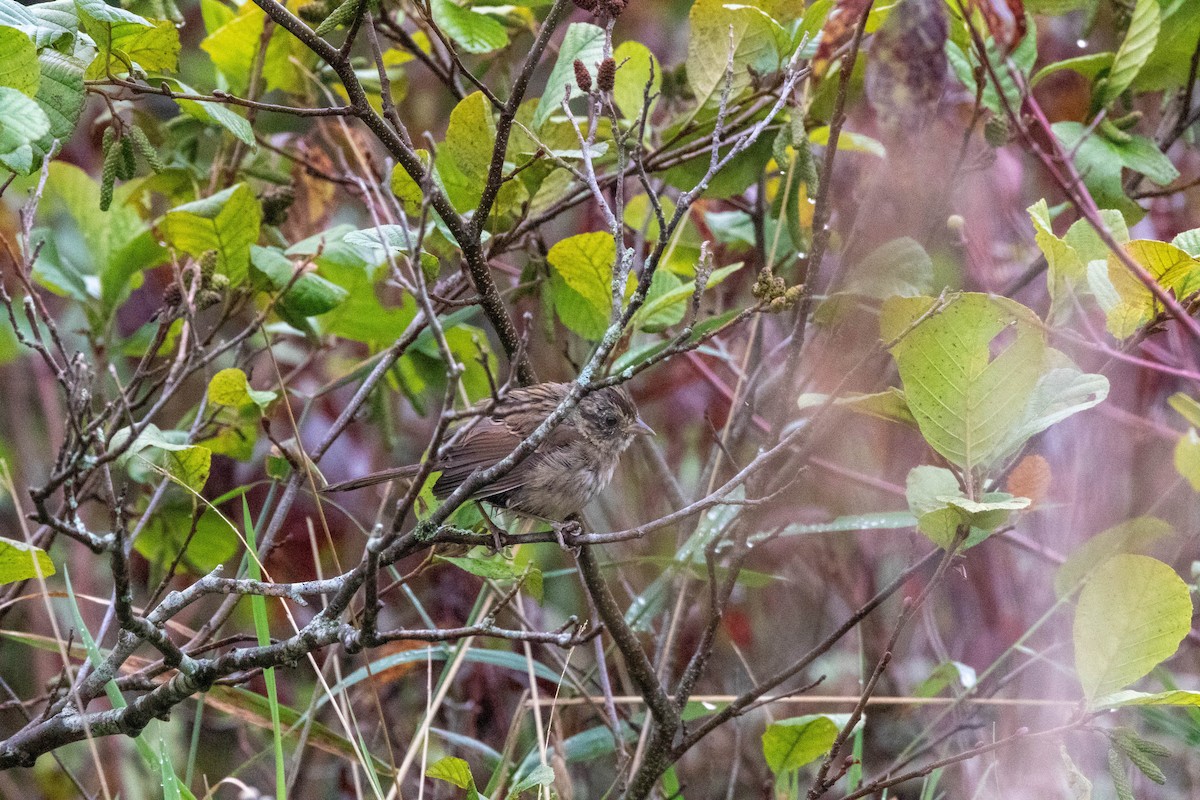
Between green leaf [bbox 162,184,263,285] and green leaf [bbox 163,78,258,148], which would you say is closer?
green leaf [bbox 163,78,258,148]

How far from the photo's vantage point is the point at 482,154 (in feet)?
7.87

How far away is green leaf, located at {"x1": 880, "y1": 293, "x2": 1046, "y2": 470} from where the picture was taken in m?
2.02

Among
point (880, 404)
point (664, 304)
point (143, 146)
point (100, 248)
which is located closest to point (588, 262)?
point (664, 304)

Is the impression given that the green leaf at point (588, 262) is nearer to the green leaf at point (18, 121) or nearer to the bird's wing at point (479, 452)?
the bird's wing at point (479, 452)

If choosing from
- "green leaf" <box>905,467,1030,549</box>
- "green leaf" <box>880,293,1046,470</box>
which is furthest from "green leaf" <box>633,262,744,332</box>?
"green leaf" <box>905,467,1030,549</box>

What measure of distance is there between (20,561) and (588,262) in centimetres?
128

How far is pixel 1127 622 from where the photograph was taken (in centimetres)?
203

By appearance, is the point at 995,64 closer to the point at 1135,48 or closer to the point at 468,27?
the point at 1135,48

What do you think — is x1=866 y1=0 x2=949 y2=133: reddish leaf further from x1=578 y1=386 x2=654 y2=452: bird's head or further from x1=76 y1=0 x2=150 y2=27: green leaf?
x1=76 y1=0 x2=150 y2=27: green leaf

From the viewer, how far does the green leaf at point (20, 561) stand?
6.30ft

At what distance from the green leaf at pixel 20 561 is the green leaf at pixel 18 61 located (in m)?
0.77

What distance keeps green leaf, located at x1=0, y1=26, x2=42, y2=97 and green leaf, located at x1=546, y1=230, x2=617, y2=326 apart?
41.6 inches

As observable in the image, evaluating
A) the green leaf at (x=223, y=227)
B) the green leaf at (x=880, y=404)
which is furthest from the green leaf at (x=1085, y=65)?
the green leaf at (x=223, y=227)

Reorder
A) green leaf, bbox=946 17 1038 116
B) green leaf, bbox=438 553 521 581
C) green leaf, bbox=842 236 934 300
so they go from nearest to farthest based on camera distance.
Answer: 1. green leaf, bbox=438 553 521 581
2. green leaf, bbox=842 236 934 300
3. green leaf, bbox=946 17 1038 116
